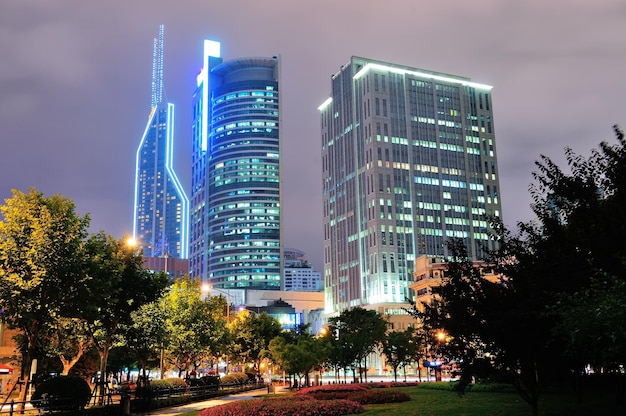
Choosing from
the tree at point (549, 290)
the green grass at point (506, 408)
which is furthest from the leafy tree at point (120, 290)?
the tree at point (549, 290)

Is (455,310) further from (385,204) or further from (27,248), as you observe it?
(385,204)

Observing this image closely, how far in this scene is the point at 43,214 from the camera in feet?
88.9

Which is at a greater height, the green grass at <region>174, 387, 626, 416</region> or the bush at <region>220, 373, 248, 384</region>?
the green grass at <region>174, 387, 626, 416</region>

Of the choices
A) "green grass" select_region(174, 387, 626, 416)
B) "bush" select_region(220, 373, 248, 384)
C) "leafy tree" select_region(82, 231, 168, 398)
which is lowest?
"bush" select_region(220, 373, 248, 384)

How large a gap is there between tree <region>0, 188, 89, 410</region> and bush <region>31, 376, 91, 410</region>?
98 centimetres

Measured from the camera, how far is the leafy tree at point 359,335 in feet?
243

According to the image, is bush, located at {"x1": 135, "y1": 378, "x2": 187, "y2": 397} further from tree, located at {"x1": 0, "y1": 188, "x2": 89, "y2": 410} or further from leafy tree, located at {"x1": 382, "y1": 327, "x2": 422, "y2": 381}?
leafy tree, located at {"x1": 382, "y1": 327, "x2": 422, "y2": 381}

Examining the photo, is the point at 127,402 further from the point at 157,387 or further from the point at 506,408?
the point at 506,408

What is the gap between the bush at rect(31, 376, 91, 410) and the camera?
2502cm

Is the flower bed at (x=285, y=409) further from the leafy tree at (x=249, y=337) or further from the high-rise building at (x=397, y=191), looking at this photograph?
the high-rise building at (x=397, y=191)

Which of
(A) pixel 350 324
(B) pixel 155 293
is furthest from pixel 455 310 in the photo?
(A) pixel 350 324

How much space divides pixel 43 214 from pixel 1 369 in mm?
39010

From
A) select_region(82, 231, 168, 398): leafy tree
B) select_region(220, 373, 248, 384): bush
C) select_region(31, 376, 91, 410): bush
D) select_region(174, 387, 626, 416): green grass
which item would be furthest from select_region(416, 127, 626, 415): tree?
select_region(220, 373, 248, 384): bush

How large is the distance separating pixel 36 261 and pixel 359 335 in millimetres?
57865
